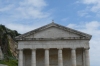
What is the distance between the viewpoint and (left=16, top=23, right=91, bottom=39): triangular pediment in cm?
3556

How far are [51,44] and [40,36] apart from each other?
2176mm

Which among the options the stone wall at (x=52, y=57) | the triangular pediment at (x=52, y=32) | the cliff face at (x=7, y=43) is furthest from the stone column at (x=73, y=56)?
the cliff face at (x=7, y=43)

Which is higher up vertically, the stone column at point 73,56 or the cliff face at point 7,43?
the cliff face at point 7,43

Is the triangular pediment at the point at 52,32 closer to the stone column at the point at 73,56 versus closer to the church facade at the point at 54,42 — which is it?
the church facade at the point at 54,42

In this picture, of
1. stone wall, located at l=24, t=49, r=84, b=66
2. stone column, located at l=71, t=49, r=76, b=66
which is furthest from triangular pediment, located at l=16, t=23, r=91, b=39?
stone wall, located at l=24, t=49, r=84, b=66

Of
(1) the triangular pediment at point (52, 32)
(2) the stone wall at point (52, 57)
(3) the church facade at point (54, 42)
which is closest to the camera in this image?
(3) the church facade at point (54, 42)

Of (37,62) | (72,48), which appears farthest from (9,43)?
(72,48)

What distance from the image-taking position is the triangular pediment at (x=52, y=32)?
3556 centimetres

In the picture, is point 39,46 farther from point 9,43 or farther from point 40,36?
point 9,43

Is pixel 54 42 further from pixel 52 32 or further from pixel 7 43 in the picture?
pixel 7 43

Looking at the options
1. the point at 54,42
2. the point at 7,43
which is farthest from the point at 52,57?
the point at 7,43

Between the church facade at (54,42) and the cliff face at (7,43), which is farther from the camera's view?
the cliff face at (7,43)

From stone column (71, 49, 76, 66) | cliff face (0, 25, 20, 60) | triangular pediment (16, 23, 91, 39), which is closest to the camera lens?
stone column (71, 49, 76, 66)

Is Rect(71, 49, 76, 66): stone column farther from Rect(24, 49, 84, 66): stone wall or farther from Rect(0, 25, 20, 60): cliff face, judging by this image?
Rect(0, 25, 20, 60): cliff face
